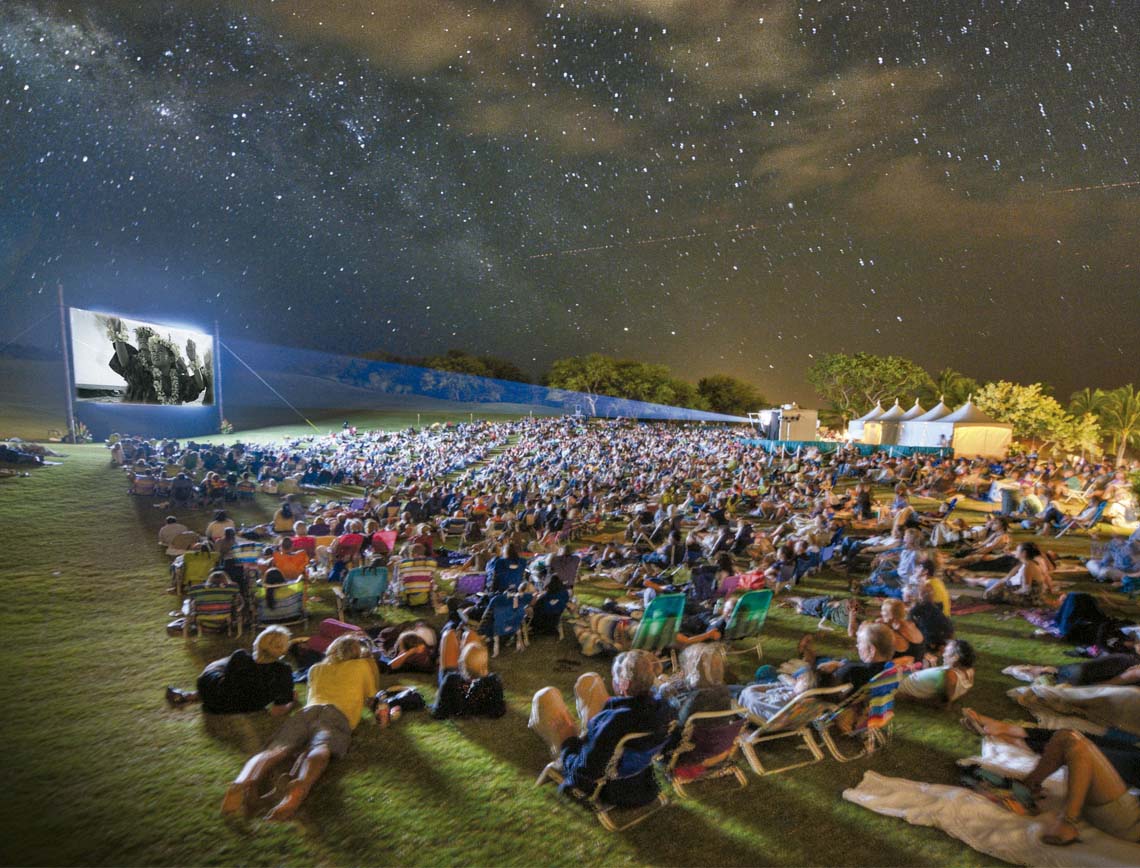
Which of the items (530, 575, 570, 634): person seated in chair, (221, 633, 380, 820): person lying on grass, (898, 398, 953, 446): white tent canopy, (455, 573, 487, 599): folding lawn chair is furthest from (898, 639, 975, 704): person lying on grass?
(898, 398, 953, 446): white tent canopy

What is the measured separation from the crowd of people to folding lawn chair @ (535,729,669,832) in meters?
0.06

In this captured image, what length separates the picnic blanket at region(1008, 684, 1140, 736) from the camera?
4031mm

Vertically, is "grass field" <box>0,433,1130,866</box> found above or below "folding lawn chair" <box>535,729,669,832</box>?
below

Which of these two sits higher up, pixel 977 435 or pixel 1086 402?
pixel 1086 402

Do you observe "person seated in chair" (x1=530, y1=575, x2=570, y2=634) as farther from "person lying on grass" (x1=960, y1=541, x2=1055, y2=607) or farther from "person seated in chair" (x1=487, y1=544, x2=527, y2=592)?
"person lying on grass" (x1=960, y1=541, x2=1055, y2=607)

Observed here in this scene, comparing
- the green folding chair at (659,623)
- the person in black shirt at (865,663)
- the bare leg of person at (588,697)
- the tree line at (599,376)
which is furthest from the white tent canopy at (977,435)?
the tree line at (599,376)

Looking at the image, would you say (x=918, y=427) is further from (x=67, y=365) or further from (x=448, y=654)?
(x=67, y=365)

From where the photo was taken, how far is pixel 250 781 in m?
3.35

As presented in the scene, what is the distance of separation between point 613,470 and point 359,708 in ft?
60.9

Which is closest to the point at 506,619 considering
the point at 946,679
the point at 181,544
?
the point at 946,679

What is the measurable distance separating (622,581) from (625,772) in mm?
5515

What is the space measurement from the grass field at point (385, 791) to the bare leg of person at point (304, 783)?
81 mm

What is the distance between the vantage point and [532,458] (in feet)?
88.5

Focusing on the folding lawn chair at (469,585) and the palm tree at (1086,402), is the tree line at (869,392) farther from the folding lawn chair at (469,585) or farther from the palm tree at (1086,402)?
the folding lawn chair at (469,585)
